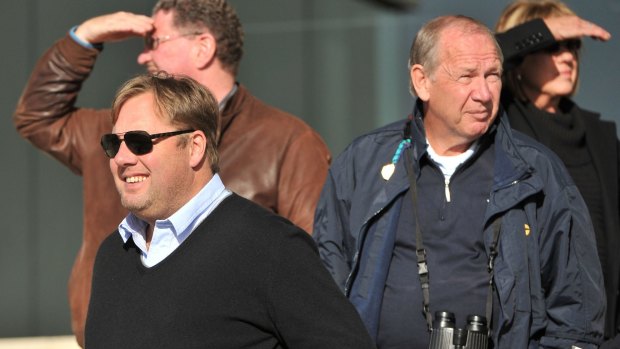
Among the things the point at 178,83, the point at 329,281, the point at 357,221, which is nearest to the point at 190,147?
the point at 178,83

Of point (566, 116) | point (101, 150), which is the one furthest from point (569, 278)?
point (101, 150)

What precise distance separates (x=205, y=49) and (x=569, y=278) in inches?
65.8

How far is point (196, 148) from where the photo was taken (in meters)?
3.24

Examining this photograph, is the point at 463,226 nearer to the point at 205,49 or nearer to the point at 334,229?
the point at 334,229

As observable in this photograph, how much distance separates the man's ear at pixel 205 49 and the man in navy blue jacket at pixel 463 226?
833 millimetres

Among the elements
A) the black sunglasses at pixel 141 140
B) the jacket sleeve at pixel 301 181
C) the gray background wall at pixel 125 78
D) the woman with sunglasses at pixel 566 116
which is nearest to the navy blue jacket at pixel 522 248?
the jacket sleeve at pixel 301 181

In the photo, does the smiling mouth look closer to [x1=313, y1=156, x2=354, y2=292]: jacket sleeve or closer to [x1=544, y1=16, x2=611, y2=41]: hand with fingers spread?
[x1=313, y1=156, x2=354, y2=292]: jacket sleeve

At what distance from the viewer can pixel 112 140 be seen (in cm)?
331

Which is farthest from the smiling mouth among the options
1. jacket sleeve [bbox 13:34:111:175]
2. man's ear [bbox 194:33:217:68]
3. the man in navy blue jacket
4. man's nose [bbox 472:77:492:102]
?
jacket sleeve [bbox 13:34:111:175]

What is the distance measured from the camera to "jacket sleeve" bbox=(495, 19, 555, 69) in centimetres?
479

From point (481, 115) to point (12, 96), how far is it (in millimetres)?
5668

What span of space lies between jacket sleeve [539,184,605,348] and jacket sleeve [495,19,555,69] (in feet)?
3.11

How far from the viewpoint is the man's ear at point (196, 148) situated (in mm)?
3229

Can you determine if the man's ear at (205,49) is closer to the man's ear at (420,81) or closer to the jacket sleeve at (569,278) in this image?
the man's ear at (420,81)
